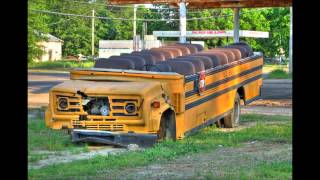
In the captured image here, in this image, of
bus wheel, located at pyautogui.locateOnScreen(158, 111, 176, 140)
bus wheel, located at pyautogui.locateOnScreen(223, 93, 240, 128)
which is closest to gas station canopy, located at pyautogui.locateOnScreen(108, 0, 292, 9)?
bus wheel, located at pyautogui.locateOnScreen(223, 93, 240, 128)

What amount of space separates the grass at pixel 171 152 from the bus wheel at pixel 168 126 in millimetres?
261

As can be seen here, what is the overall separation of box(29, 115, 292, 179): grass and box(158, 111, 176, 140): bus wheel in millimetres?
261

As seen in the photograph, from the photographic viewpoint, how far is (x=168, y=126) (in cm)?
1255

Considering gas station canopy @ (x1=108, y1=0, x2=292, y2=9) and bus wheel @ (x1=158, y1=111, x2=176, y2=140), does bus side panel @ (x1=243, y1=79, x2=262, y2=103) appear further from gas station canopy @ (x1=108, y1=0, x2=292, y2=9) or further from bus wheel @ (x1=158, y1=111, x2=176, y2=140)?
gas station canopy @ (x1=108, y1=0, x2=292, y2=9)

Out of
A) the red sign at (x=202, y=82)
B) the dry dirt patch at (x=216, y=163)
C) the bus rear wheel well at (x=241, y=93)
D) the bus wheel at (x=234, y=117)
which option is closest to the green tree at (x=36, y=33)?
the bus rear wheel well at (x=241, y=93)

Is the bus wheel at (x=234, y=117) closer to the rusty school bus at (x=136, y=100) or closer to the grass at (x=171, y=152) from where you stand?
the grass at (x=171, y=152)

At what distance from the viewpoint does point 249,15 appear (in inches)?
3233

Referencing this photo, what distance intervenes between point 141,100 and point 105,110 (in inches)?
29.3

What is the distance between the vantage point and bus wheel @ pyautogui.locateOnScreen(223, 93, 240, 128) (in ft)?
53.1

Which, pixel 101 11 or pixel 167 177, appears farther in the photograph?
pixel 101 11

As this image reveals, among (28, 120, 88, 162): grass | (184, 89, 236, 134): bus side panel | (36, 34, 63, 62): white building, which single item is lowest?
(28, 120, 88, 162): grass

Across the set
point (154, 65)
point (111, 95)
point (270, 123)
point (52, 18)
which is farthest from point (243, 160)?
point (52, 18)

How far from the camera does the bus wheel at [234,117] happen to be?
1619 cm
